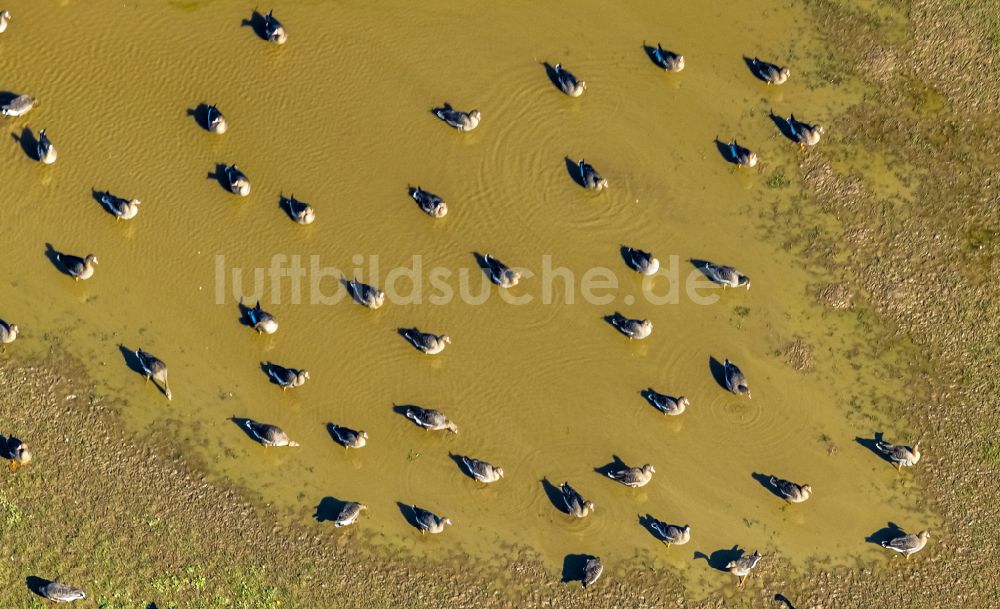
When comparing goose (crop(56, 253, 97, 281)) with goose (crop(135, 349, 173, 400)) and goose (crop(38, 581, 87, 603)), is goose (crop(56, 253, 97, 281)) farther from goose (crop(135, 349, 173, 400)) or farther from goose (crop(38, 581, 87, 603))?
goose (crop(38, 581, 87, 603))

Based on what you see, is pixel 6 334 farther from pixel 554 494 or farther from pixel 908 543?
pixel 908 543

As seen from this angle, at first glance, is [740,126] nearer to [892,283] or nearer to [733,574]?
[892,283]

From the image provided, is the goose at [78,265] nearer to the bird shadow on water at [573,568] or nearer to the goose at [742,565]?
the bird shadow on water at [573,568]

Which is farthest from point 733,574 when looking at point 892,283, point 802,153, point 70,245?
point 70,245

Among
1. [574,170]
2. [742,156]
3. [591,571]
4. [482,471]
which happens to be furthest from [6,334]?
[742,156]

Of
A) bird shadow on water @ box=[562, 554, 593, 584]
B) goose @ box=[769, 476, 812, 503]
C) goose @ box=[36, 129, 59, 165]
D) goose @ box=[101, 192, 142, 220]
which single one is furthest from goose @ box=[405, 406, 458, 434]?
goose @ box=[36, 129, 59, 165]
